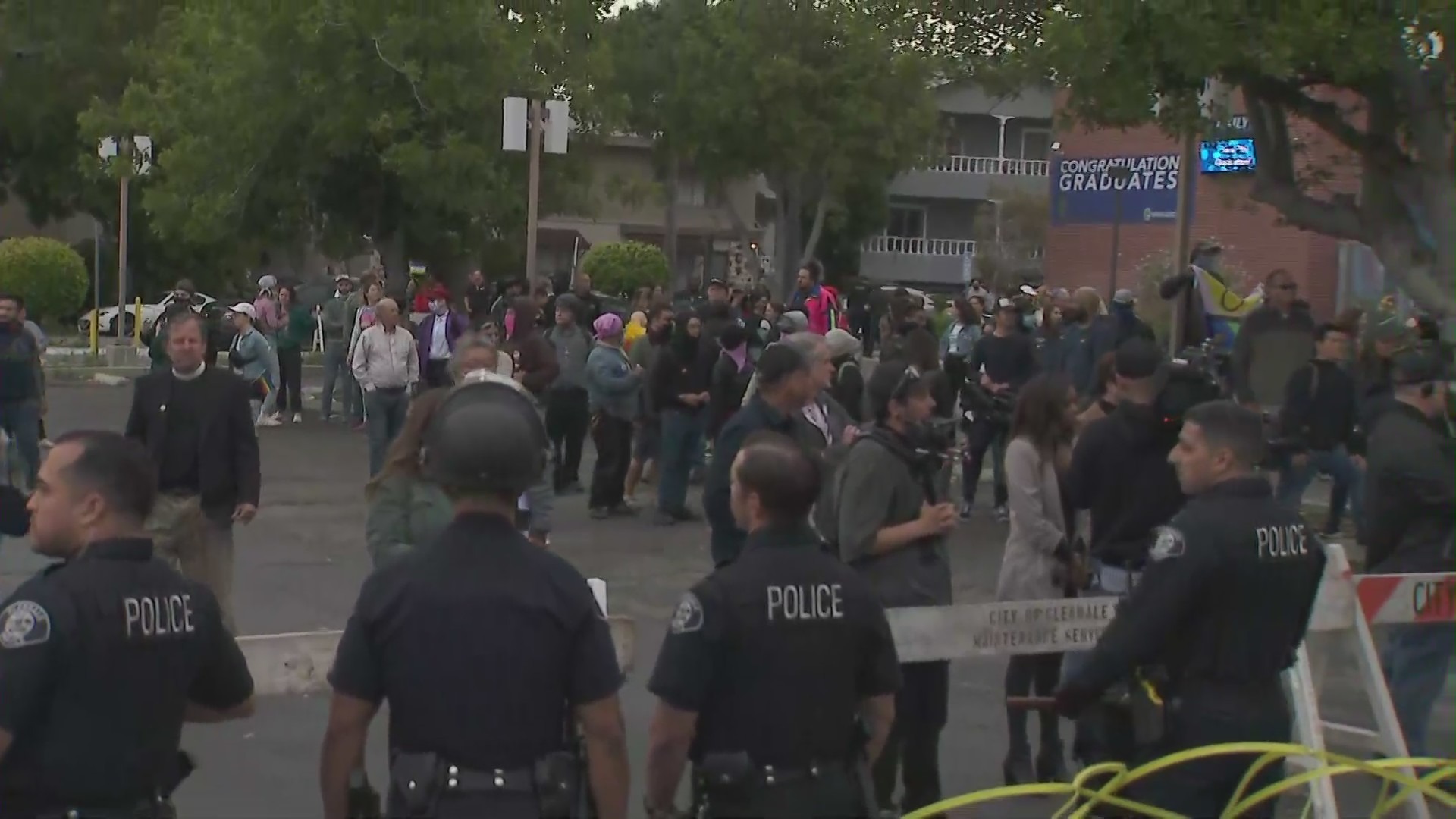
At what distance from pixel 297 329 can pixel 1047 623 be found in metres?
16.5

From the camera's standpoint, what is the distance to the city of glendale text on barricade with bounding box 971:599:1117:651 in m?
6.95

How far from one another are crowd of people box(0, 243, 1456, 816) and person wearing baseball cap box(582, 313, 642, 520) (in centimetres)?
30

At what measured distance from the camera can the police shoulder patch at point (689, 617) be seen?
4402 mm

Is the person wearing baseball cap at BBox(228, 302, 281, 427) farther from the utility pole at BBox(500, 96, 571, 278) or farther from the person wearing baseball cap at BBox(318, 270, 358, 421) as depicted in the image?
the utility pole at BBox(500, 96, 571, 278)

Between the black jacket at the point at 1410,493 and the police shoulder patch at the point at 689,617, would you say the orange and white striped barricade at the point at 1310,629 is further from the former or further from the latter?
the police shoulder patch at the point at 689,617

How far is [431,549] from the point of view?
13.0ft

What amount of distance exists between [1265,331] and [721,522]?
7.82 metres

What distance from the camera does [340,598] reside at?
12117 mm

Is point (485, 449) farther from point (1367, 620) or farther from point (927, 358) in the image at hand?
point (927, 358)

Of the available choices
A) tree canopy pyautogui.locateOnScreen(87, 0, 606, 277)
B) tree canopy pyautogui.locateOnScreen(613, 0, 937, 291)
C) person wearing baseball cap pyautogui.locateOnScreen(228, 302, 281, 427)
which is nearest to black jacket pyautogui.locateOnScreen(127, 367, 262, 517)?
person wearing baseball cap pyautogui.locateOnScreen(228, 302, 281, 427)

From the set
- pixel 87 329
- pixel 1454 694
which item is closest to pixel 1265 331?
pixel 1454 694

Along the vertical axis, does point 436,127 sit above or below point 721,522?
above

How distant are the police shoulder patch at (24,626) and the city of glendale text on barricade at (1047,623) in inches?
150

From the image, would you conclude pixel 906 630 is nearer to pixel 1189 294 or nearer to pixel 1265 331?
pixel 1265 331
